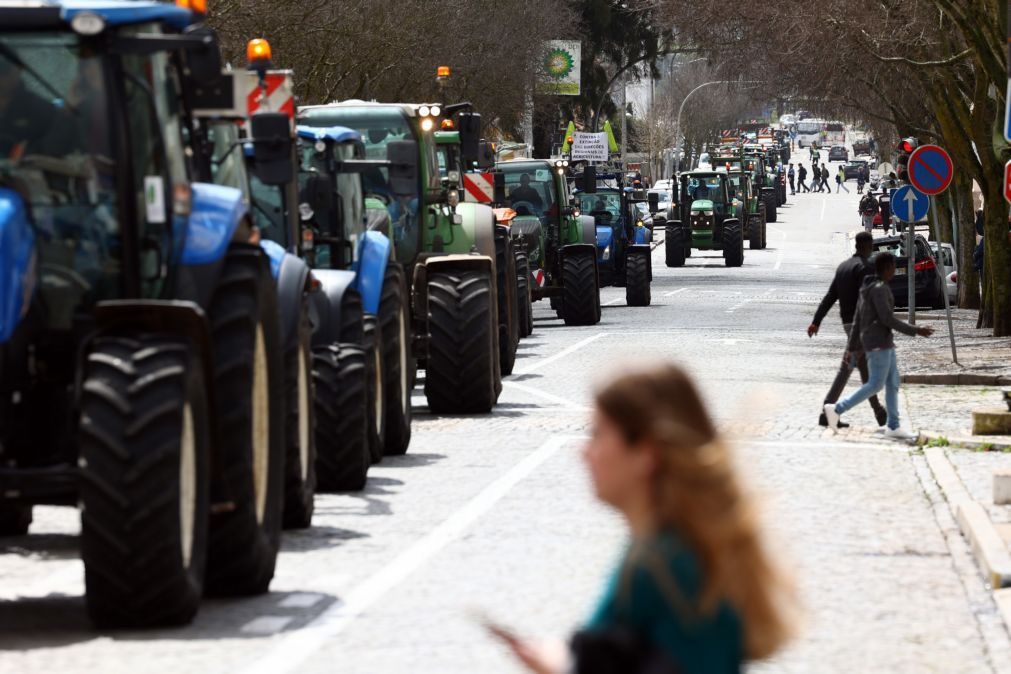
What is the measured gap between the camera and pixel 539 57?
69188mm

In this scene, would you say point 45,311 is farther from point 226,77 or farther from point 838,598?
point 838,598

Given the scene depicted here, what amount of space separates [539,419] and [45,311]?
34.0ft

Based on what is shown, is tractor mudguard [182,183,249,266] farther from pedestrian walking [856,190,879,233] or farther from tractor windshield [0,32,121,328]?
pedestrian walking [856,190,879,233]

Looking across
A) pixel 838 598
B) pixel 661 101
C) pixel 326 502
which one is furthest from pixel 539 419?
pixel 661 101

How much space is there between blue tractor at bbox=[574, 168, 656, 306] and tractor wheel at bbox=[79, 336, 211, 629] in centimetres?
3285

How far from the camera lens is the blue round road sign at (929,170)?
29.7 metres

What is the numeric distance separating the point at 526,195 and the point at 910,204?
599cm

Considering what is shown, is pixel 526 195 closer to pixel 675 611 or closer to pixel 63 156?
pixel 63 156

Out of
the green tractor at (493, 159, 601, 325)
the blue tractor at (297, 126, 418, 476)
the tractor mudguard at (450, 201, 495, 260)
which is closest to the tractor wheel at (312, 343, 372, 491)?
the blue tractor at (297, 126, 418, 476)

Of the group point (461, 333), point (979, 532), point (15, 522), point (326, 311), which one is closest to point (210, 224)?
point (15, 522)

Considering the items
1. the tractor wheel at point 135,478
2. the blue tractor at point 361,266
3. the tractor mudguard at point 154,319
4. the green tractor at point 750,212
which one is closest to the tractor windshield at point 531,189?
the blue tractor at point 361,266

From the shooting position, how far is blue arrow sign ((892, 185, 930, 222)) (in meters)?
34.5

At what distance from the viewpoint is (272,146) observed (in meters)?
11.5

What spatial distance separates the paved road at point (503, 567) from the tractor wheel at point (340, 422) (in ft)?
0.58
